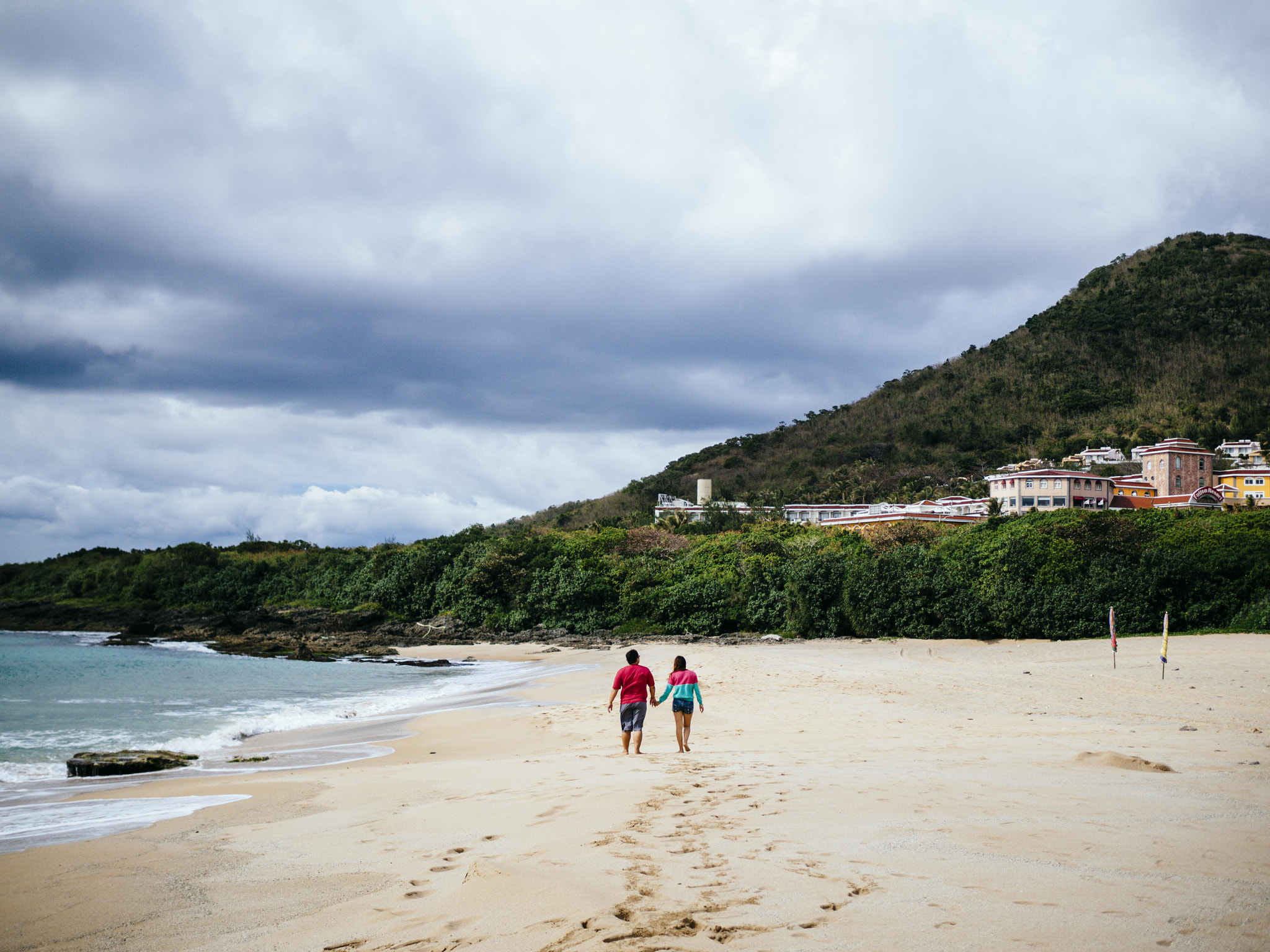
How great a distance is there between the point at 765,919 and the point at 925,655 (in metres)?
22.2

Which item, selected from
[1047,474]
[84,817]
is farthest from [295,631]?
[1047,474]

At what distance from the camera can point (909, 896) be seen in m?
3.84

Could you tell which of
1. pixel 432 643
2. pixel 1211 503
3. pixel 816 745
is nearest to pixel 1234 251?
pixel 1211 503

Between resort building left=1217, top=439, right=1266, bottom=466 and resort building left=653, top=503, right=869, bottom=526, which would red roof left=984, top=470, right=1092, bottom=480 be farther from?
resort building left=1217, top=439, right=1266, bottom=466

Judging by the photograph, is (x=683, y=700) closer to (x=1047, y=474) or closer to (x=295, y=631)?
(x=295, y=631)

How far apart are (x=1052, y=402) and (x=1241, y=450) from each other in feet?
77.2

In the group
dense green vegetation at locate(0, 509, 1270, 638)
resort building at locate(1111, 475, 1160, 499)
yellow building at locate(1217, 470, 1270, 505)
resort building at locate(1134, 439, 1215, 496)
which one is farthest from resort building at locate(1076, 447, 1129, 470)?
dense green vegetation at locate(0, 509, 1270, 638)

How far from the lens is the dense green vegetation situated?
2559 centimetres

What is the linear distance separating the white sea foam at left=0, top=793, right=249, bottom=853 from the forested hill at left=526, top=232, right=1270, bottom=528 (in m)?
60.3

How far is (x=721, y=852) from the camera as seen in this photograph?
4840 millimetres

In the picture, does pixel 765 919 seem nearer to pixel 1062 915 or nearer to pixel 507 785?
pixel 1062 915

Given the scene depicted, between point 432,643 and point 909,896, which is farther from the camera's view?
point 432,643

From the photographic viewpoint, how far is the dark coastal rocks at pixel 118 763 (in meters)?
11.0

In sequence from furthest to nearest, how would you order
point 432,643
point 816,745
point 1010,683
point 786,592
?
point 432,643
point 786,592
point 1010,683
point 816,745
